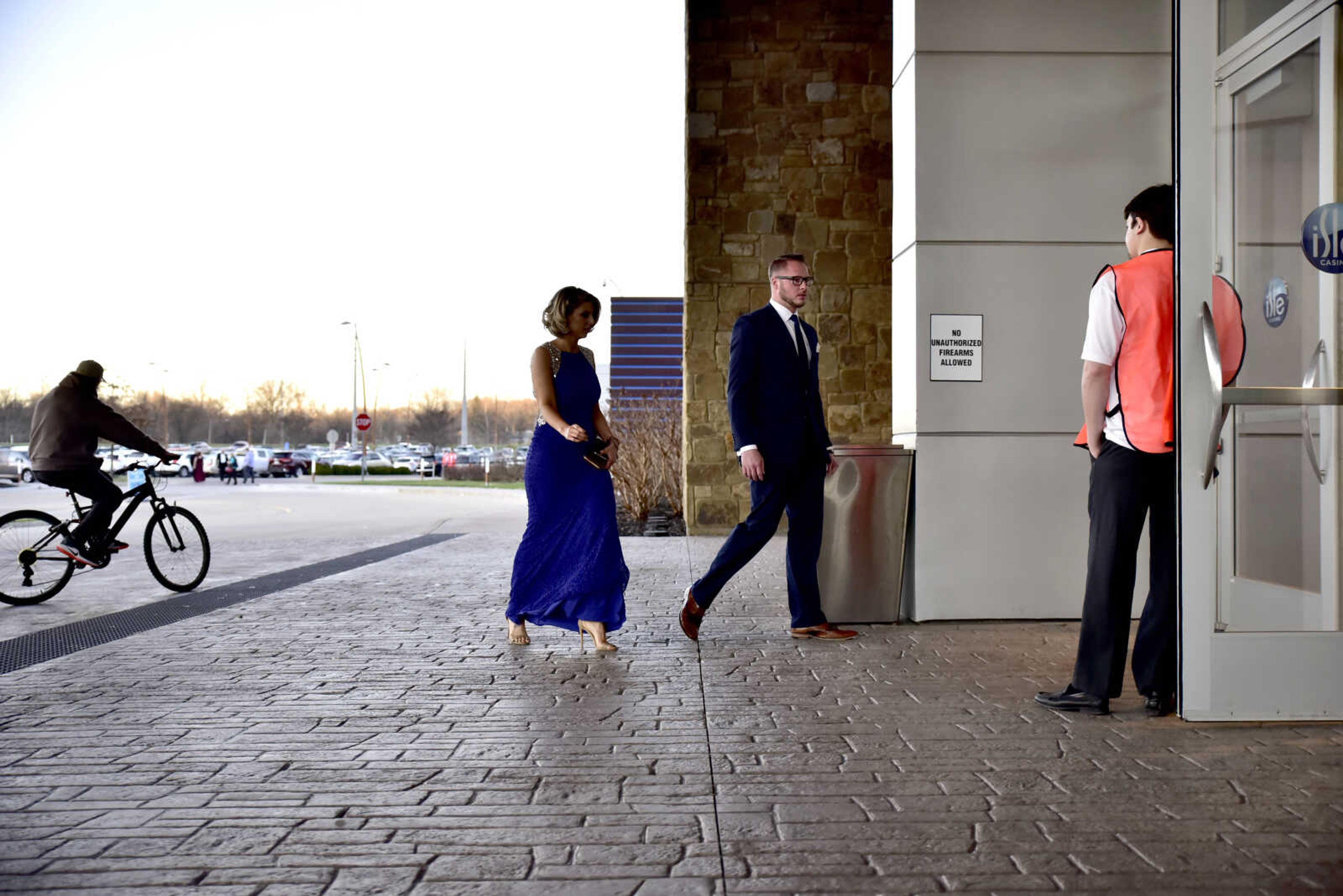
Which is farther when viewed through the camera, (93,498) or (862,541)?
(93,498)

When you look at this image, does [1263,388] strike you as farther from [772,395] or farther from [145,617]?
[145,617]

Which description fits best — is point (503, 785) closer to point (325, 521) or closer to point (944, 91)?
point (944, 91)

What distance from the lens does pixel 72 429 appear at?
27.9 feet

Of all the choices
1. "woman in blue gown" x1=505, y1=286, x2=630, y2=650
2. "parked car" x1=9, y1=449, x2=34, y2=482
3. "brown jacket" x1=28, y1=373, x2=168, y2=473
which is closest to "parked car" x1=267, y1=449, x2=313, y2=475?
"parked car" x1=9, y1=449, x2=34, y2=482

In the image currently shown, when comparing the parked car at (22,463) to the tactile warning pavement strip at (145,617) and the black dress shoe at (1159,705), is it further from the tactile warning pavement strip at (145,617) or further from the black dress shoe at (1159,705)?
the black dress shoe at (1159,705)

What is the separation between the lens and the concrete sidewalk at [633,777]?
285 cm

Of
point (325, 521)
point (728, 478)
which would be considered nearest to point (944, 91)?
point (728, 478)

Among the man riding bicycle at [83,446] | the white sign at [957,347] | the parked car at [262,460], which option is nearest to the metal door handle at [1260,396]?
the white sign at [957,347]

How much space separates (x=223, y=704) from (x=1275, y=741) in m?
4.01

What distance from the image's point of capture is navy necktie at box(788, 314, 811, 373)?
20.9 ft

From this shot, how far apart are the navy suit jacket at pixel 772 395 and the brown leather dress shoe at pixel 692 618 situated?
2.88 feet

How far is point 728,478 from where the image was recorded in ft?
49.9

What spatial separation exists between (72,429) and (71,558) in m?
0.98

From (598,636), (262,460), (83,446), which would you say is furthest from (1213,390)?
(262,460)
